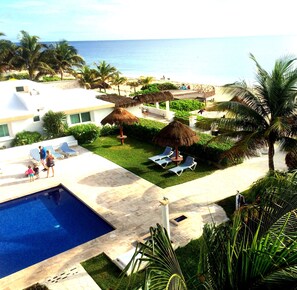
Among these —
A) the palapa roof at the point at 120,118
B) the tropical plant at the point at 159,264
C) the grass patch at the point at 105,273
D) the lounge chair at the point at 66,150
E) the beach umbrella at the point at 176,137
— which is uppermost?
the tropical plant at the point at 159,264

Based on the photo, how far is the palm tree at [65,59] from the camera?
2028 inches

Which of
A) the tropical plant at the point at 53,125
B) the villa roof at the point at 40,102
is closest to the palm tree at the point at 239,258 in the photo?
the tropical plant at the point at 53,125

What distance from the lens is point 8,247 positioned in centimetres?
1122

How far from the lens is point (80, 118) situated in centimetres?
2408

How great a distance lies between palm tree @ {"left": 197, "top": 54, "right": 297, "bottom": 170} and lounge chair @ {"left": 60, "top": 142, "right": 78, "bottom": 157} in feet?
33.6

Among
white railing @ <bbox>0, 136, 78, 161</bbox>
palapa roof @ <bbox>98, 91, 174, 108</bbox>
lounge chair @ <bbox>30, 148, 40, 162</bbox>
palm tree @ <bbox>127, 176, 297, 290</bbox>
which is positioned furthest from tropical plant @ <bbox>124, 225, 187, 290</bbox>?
palapa roof @ <bbox>98, 91, 174, 108</bbox>

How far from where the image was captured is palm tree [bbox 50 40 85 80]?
51.5m

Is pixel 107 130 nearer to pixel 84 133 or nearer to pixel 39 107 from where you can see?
pixel 84 133

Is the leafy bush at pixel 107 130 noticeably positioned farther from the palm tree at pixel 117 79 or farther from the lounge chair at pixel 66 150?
the palm tree at pixel 117 79

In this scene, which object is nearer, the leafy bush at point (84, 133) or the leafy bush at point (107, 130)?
the leafy bush at point (84, 133)

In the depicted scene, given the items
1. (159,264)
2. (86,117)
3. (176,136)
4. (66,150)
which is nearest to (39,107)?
(86,117)

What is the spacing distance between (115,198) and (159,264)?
10584 mm

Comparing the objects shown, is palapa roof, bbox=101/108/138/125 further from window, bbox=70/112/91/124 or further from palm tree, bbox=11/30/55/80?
palm tree, bbox=11/30/55/80

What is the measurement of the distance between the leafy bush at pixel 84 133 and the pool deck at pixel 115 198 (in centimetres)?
202
